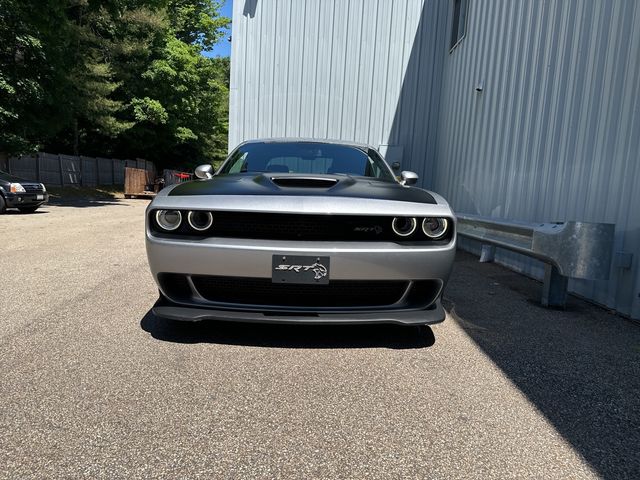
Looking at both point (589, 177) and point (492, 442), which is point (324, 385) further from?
point (589, 177)

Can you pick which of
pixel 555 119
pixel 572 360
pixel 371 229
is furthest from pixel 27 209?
pixel 572 360

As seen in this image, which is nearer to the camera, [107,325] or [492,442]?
[492,442]

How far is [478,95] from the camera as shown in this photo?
7375mm

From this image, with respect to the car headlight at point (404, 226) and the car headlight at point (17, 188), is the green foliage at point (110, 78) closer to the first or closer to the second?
the car headlight at point (17, 188)

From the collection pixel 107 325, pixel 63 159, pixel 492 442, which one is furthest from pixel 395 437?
pixel 63 159

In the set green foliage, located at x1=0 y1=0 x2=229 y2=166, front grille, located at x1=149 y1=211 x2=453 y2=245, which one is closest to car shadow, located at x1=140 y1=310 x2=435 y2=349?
front grille, located at x1=149 y1=211 x2=453 y2=245

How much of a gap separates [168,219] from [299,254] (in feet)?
2.79

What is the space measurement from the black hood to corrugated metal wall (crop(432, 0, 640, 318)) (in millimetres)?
2172

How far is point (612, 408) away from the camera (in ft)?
7.47

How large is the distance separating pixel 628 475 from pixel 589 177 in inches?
134

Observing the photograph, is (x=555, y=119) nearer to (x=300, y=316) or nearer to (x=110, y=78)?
(x=300, y=316)

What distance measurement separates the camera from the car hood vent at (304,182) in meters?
3.02

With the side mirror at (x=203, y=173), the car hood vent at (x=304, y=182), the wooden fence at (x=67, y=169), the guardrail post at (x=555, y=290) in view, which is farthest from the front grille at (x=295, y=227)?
the wooden fence at (x=67, y=169)

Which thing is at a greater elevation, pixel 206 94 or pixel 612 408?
pixel 206 94
